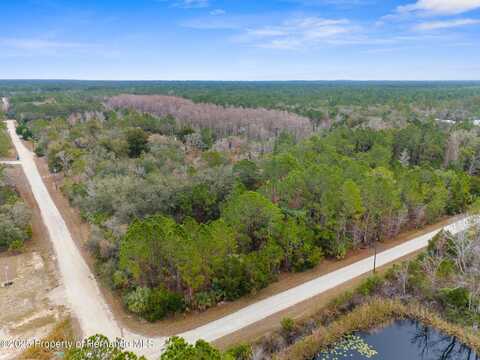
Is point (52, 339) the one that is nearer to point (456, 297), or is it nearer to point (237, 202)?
point (237, 202)

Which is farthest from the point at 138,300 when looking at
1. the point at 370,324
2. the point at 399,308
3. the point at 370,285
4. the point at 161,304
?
the point at 399,308

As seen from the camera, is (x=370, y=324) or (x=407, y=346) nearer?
(x=407, y=346)

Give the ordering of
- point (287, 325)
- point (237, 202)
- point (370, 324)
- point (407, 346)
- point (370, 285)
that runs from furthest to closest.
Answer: point (237, 202)
point (370, 285)
point (370, 324)
point (407, 346)
point (287, 325)

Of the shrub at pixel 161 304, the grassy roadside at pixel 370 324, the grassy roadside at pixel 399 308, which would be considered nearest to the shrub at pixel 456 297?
the grassy roadside at pixel 399 308

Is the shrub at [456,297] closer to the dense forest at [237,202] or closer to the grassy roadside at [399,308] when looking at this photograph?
the grassy roadside at [399,308]

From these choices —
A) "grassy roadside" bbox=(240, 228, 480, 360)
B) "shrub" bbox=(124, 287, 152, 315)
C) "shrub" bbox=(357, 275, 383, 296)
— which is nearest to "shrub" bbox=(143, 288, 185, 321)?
"shrub" bbox=(124, 287, 152, 315)

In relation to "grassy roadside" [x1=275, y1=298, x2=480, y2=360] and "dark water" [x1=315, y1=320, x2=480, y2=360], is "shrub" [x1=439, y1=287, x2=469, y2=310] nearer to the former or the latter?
"grassy roadside" [x1=275, y1=298, x2=480, y2=360]
